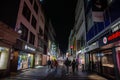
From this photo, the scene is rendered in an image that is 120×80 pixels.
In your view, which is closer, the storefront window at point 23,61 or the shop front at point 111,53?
the shop front at point 111,53

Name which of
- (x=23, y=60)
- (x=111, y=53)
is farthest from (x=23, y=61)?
(x=111, y=53)

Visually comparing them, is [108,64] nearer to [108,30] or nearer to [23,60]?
[108,30]

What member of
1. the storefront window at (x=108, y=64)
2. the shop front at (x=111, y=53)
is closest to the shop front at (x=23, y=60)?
the shop front at (x=111, y=53)

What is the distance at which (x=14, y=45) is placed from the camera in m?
15.4

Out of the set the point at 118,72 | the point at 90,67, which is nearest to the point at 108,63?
the point at 118,72

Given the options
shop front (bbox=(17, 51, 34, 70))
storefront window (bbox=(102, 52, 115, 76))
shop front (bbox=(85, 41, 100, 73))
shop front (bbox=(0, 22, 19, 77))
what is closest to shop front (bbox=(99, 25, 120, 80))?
storefront window (bbox=(102, 52, 115, 76))

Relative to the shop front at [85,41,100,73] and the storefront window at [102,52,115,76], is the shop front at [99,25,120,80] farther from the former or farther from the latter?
the shop front at [85,41,100,73]

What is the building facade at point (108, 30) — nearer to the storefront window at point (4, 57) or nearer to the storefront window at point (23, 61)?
the storefront window at point (4, 57)

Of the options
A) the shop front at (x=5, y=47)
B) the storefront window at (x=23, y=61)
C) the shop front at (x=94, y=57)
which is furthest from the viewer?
the storefront window at (x=23, y=61)

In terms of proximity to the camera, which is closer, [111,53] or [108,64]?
[111,53]

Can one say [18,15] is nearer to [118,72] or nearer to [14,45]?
[14,45]

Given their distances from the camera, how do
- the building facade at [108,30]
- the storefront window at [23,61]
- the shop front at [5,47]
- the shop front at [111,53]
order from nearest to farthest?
the shop front at [111,53], the building facade at [108,30], the shop front at [5,47], the storefront window at [23,61]

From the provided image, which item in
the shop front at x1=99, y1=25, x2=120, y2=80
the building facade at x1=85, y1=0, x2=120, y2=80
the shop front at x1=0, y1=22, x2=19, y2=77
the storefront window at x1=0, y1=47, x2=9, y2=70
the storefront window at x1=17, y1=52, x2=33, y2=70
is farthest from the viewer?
the storefront window at x1=17, y1=52, x2=33, y2=70

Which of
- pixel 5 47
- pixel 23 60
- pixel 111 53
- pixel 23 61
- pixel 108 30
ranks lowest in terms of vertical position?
pixel 23 61
